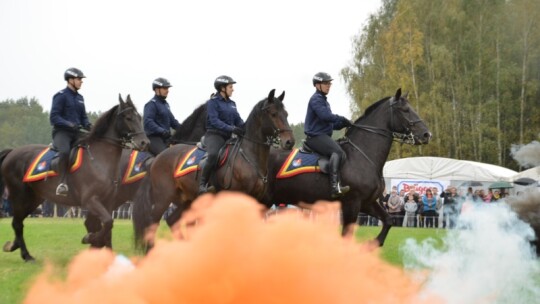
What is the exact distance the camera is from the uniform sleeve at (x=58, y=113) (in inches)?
642

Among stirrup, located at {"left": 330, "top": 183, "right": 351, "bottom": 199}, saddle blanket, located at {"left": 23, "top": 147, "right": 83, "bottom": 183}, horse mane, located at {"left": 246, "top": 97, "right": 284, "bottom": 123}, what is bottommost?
stirrup, located at {"left": 330, "top": 183, "right": 351, "bottom": 199}

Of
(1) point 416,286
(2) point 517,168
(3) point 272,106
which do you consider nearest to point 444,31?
(2) point 517,168

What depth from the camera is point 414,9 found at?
55.5 metres

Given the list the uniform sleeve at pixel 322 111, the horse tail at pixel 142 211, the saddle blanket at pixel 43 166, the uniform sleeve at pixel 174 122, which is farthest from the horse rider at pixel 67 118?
the uniform sleeve at pixel 322 111

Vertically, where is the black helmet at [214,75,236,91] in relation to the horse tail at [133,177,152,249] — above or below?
above

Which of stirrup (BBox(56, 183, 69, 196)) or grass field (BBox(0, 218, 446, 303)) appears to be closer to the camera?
grass field (BBox(0, 218, 446, 303))

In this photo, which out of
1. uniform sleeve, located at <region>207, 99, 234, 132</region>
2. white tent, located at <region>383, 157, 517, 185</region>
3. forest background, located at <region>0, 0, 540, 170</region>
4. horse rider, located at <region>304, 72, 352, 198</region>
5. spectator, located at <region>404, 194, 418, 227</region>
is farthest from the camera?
forest background, located at <region>0, 0, 540, 170</region>

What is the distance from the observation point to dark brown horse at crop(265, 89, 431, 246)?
15.9 metres

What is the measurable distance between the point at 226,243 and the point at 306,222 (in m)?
0.78

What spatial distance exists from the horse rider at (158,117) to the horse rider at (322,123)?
3926 mm

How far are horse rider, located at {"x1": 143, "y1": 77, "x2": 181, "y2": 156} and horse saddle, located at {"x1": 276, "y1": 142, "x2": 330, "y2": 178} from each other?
3690mm

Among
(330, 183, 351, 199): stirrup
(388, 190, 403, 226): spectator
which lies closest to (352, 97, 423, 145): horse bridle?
(330, 183, 351, 199): stirrup

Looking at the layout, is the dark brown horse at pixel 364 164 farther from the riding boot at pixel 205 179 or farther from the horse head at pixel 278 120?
the riding boot at pixel 205 179

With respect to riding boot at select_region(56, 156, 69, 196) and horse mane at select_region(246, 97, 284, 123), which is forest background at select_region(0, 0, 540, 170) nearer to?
horse mane at select_region(246, 97, 284, 123)
